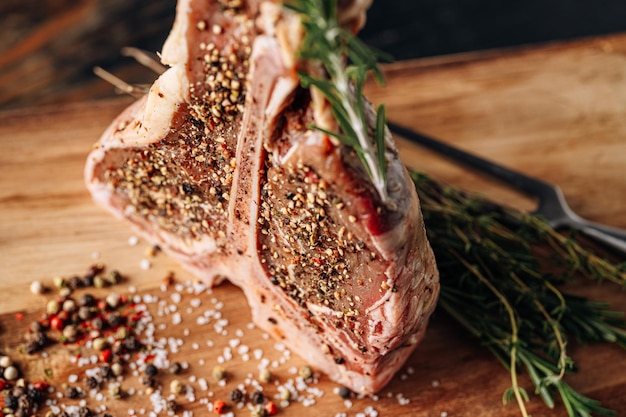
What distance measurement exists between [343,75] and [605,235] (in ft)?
5.13

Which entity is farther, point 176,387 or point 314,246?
point 176,387

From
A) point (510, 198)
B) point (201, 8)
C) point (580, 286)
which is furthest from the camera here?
point (510, 198)

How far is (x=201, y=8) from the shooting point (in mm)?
1721

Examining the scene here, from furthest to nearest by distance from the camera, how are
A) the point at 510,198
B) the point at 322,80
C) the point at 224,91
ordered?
the point at 510,198 → the point at 224,91 → the point at 322,80

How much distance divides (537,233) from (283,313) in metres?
1.00

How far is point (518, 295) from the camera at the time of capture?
2.37 m

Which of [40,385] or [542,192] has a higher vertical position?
[542,192]

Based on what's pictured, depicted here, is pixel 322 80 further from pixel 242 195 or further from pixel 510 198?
pixel 510 198

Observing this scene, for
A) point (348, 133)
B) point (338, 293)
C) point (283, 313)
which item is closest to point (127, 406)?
point (283, 313)

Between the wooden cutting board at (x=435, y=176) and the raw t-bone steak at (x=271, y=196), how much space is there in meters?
0.17

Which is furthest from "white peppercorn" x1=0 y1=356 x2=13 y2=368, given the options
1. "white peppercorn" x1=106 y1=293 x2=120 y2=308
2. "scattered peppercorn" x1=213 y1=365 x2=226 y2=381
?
"scattered peppercorn" x1=213 y1=365 x2=226 y2=381

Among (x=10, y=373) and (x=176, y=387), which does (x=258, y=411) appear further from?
(x=10, y=373)

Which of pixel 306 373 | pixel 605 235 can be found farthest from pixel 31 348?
pixel 605 235

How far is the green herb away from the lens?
2.23 metres
